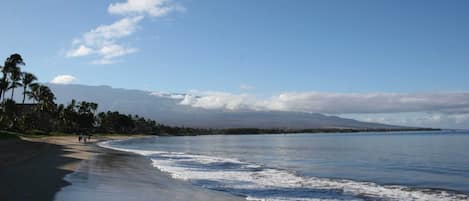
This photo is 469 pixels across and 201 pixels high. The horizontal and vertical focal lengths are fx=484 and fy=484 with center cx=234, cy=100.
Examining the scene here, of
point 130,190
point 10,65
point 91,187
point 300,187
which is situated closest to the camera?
point 130,190

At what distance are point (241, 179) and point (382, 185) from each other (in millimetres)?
7553

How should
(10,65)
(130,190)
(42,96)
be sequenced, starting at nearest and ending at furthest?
1. (130,190)
2. (10,65)
3. (42,96)

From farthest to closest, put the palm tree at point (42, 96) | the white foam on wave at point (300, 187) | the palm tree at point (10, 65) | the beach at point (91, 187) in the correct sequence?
the palm tree at point (42, 96), the palm tree at point (10, 65), the white foam on wave at point (300, 187), the beach at point (91, 187)

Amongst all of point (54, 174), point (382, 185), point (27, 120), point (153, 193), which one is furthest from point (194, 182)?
point (27, 120)

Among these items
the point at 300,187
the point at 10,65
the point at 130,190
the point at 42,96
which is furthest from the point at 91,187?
the point at 42,96

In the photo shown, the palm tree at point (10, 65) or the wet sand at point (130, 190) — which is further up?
the palm tree at point (10, 65)

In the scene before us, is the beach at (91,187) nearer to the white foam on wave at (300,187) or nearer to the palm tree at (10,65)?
the white foam on wave at (300,187)

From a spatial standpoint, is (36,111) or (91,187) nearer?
(91,187)

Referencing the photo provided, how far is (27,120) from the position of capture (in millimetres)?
102875

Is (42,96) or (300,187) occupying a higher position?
(42,96)

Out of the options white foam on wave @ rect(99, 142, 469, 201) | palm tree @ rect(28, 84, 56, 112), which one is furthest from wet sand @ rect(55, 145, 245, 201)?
palm tree @ rect(28, 84, 56, 112)

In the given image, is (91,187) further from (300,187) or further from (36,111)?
(36,111)

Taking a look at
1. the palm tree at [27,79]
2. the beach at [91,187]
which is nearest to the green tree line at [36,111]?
the palm tree at [27,79]

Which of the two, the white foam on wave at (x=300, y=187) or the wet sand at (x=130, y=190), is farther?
the white foam on wave at (x=300, y=187)
